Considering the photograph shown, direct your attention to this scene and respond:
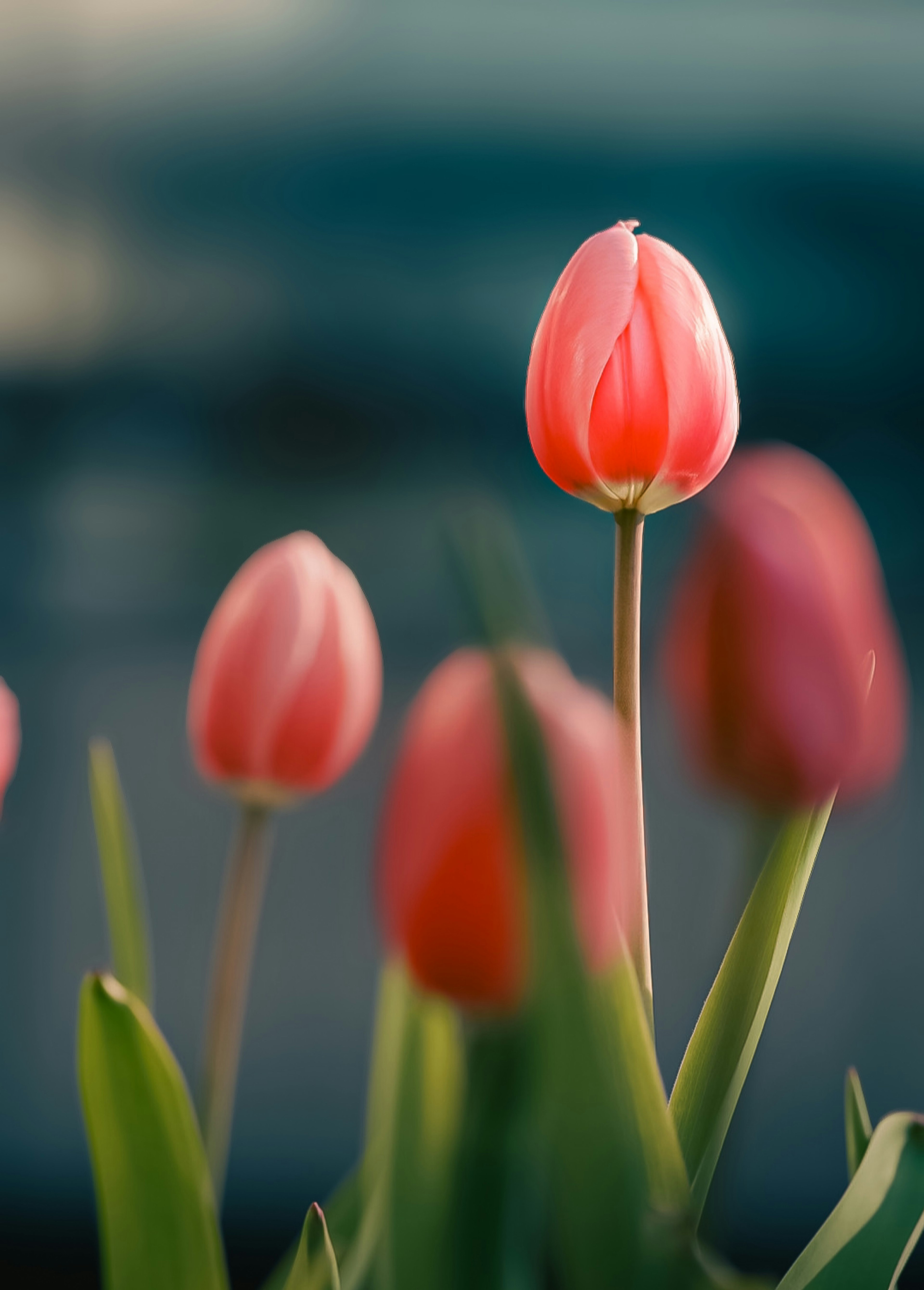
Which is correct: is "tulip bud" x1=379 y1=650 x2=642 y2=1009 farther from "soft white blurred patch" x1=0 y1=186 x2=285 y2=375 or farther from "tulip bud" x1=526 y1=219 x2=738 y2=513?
"soft white blurred patch" x1=0 y1=186 x2=285 y2=375

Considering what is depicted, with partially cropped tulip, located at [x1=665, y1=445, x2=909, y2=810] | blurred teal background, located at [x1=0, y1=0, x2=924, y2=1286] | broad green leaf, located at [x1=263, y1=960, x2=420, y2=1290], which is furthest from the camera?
blurred teal background, located at [x1=0, y1=0, x2=924, y2=1286]

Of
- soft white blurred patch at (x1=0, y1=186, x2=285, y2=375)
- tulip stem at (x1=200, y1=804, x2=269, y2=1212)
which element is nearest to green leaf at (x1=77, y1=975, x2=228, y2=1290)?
tulip stem at (x1=200, y1=804, x2=269, y2=1212)

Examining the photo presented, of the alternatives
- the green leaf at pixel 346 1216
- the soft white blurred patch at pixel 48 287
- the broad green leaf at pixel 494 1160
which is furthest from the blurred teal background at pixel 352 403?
the broad green leaf at pixel 494 1160

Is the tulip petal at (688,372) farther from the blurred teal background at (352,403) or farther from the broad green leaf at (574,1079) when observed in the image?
the blurred teal background at (352,403)

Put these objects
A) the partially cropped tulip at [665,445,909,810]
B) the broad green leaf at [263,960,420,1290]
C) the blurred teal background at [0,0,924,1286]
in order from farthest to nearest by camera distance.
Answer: the blurred teal background at [0,0,924,1286] < the broad green leaf at [263,960,420,1290] < the partially cropped tulip at [665,445,909,810]

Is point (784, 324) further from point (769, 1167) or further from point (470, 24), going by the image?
point (769, 1167)

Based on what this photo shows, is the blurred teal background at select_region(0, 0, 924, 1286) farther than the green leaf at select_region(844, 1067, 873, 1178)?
Yes

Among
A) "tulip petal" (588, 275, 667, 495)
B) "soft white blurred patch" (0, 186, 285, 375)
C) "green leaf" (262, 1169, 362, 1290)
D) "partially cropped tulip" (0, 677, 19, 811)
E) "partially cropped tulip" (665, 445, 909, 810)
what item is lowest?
"green leaf" (262, 1169, 362, 1290)

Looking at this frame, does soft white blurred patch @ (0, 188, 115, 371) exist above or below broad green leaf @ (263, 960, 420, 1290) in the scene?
above
